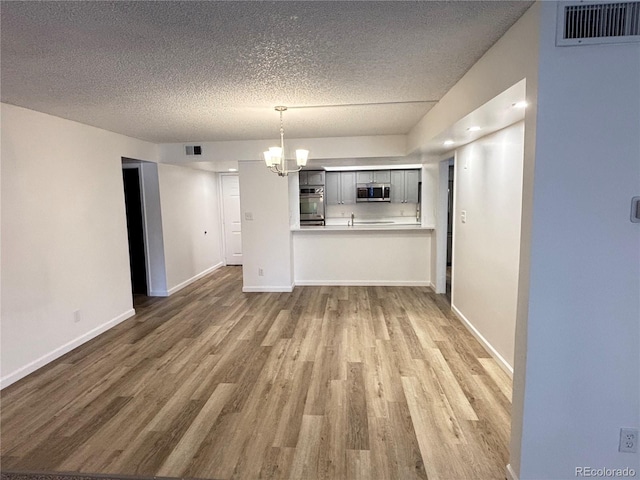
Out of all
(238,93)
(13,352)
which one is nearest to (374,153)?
(238,93)

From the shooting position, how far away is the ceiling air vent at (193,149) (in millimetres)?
5219

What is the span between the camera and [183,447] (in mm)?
2096

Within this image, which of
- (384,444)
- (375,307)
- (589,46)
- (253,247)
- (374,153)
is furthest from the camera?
(253,247)

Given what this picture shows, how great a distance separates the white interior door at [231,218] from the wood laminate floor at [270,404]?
3710 millimetres

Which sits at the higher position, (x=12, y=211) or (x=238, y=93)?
(x=238, y=93)

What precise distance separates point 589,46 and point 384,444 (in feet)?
7.55

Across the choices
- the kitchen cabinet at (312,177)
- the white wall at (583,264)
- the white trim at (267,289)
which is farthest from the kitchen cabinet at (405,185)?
the white wall at (583,264)

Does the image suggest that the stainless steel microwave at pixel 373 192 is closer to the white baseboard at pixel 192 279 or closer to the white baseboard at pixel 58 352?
the white baseboard at pixel 192 279

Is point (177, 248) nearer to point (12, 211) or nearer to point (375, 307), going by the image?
point (12, 211)

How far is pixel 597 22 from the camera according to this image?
4.77 feet

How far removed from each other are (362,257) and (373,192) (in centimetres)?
174

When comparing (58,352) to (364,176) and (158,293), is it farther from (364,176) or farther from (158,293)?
(364,176)

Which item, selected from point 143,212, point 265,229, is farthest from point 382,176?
point 143,212

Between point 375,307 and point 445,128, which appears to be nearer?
point 445,128
